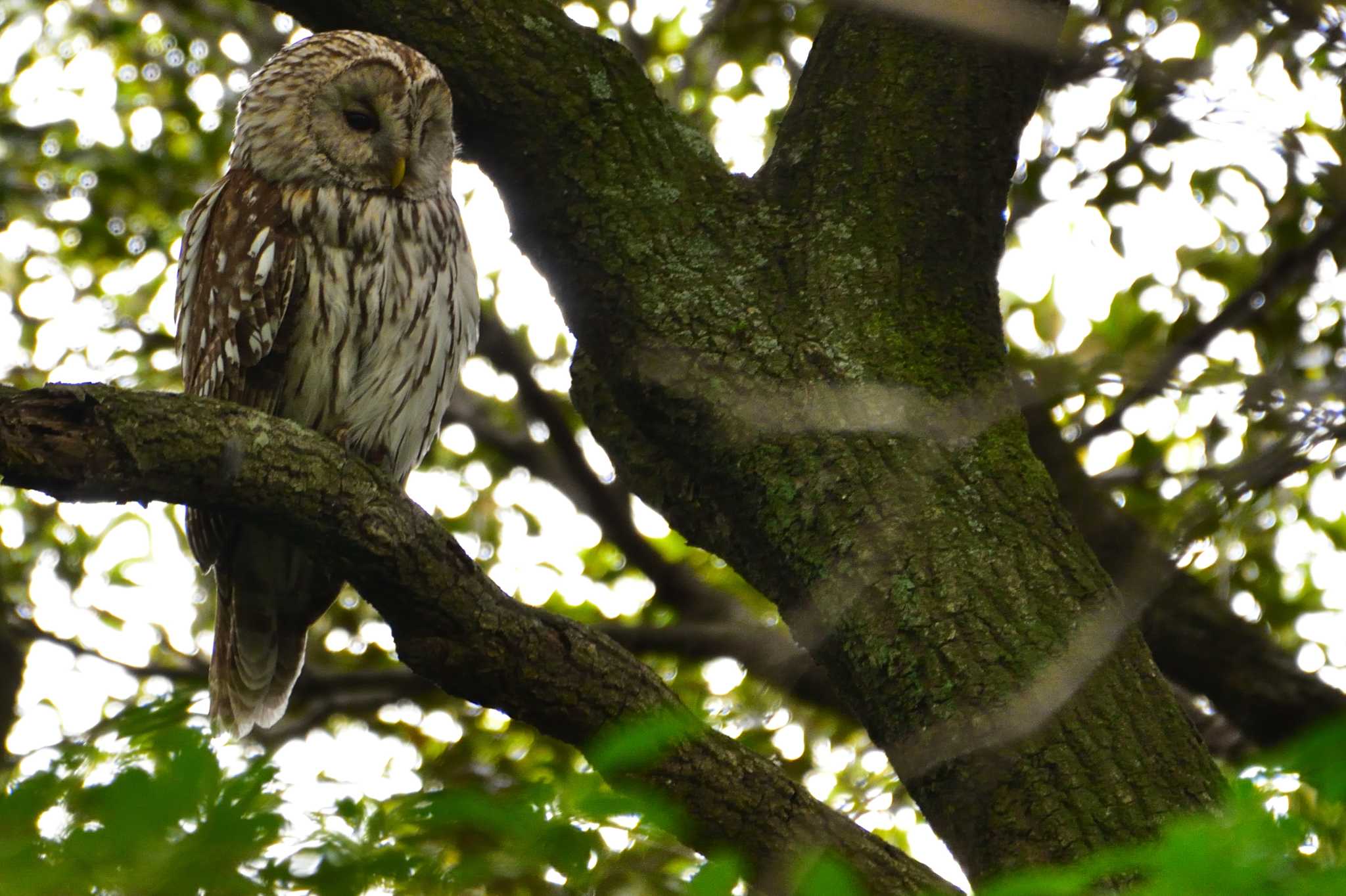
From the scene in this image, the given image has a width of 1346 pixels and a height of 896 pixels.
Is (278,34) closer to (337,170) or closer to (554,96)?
(337,170)

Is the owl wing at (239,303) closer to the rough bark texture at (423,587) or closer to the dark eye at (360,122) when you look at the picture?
the dark eye at (360,122)

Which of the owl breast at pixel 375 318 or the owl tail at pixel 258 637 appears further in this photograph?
the owl tail at pixel 258 637

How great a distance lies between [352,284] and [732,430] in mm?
1413

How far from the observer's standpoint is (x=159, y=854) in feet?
2.87

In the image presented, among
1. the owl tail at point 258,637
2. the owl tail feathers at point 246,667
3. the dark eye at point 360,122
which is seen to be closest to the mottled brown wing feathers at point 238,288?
the dark eye at point 360,122

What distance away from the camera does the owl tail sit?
3816 millimetres

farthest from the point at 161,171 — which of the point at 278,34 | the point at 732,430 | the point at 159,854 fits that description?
the point at 159,854

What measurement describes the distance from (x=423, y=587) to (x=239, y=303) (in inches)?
58.0

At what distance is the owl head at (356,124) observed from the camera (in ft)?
12.4

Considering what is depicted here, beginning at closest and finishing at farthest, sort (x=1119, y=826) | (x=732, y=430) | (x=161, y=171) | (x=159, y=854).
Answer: (x=159, y=854), (x=1119, y=826), (x=732, y=430), (x=161, y=171)

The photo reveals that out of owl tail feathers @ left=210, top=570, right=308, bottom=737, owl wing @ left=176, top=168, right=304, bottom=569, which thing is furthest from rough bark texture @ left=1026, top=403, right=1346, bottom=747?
owl tail feathers @ left=210, top=570, right=308, bottom=737

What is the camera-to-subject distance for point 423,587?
234cm

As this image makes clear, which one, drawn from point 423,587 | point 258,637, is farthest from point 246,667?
point 423,587

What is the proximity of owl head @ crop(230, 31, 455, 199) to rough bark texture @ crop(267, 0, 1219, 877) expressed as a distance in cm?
63
